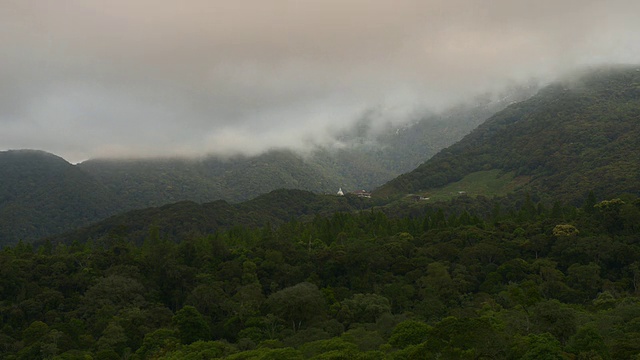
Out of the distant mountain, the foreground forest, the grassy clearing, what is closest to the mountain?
the grassy clearing

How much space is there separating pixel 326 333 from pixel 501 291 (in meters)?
24.5

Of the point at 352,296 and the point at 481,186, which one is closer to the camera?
the point at 352,296

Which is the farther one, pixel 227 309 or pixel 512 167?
pixel 512 167

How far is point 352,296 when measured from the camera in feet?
236

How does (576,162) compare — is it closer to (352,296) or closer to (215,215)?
(215,215)

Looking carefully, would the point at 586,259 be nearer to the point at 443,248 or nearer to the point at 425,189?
the point at 443,248

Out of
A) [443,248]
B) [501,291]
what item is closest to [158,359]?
[501,291]

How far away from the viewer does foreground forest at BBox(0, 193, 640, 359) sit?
44562mm

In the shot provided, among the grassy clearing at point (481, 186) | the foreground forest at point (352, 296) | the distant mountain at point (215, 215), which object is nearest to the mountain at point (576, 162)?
the grassy clearing at point (481, 186)

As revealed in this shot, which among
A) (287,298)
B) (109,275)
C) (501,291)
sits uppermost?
(109,275)

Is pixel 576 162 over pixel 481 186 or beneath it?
over

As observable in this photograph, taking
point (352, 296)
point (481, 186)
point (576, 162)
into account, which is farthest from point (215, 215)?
point (576, 162)

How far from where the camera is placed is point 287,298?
62906 mm

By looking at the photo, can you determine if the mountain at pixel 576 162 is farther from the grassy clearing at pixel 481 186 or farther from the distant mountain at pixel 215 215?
the distant mountain at pixel 215 215
